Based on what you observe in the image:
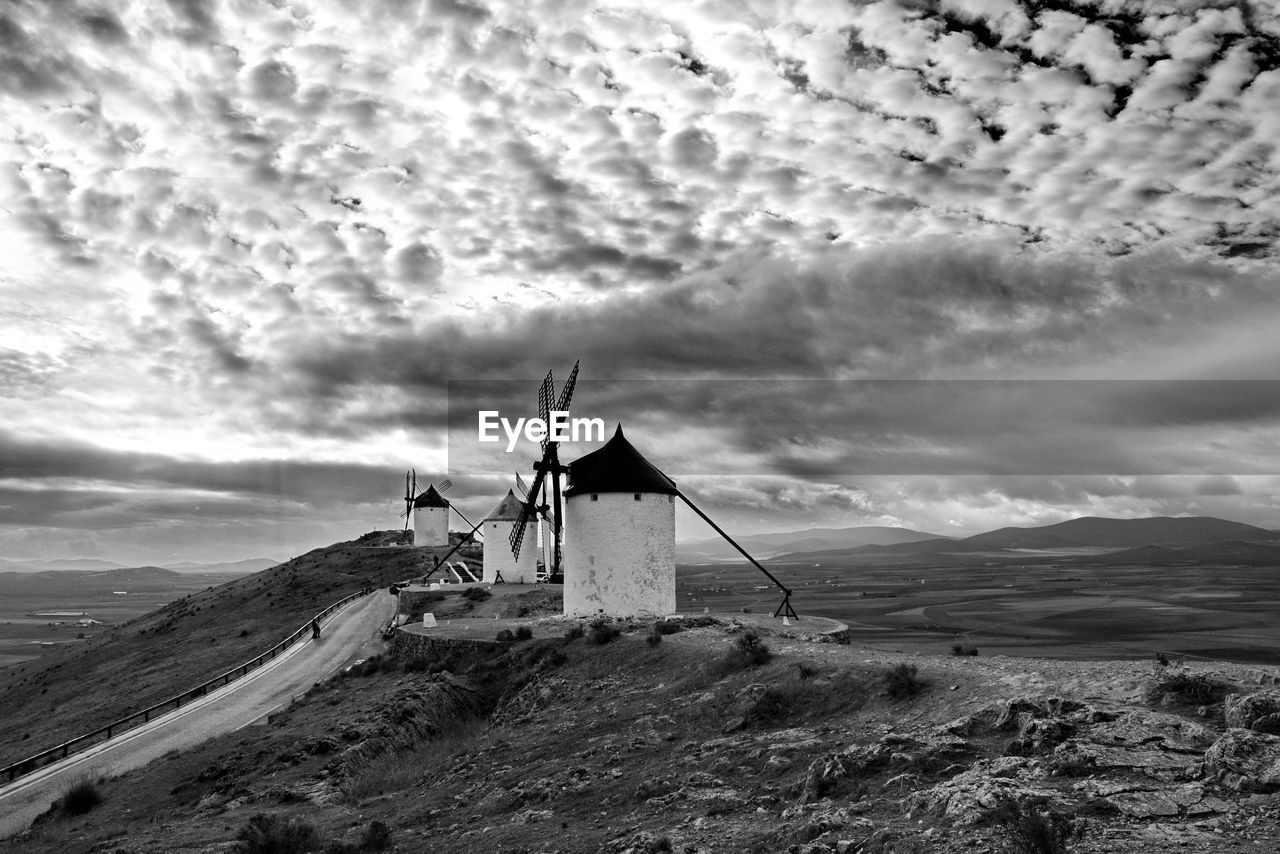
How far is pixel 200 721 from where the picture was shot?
102ft

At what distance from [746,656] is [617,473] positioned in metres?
14.0

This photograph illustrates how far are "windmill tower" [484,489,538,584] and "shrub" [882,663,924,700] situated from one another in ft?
150

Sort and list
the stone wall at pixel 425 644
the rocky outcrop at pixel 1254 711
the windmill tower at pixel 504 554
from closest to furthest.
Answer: the rocky outcrop at pixel 1254 711 < the stone wall at pixel 425 644 < the windmill tower at pixel 504 554

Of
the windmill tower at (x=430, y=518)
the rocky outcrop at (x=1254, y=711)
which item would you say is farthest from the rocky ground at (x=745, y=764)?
the windmill tower at (x=430, y=518)

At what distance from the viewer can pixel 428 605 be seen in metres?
49.9

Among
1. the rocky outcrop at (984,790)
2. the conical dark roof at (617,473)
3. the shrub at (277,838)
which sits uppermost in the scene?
the conical dark roof at (617,473)

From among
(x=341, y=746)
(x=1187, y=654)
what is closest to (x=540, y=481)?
(x=341, y=746)

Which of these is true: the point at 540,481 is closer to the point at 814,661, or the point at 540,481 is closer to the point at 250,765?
the point at 250,765

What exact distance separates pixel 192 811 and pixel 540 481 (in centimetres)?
2618

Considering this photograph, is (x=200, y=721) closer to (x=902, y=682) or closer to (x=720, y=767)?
(x=720, y=767)

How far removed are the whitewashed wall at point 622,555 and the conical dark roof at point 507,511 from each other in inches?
1135

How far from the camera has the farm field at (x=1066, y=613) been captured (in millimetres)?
54812

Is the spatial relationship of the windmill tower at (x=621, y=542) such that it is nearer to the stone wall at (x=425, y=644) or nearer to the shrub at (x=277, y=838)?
the stone wall at (x=425, y=644)

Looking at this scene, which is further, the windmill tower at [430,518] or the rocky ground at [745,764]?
the windmill tower at [430,518]
